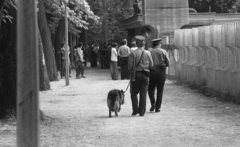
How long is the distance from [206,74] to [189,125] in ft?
Result: 25.1

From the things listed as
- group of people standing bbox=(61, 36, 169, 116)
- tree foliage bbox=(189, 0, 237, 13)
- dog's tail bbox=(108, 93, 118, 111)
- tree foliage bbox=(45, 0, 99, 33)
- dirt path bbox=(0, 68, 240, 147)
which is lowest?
dirt path bbox=(0, 68, 240, 147)

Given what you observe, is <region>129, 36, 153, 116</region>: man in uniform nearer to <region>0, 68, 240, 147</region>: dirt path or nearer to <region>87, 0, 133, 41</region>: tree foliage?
<region>0, 68, 240, 147</region>: dirt path

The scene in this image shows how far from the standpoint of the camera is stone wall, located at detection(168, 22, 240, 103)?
53.6ft

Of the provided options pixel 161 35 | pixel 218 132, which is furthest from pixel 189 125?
pixel 161 35

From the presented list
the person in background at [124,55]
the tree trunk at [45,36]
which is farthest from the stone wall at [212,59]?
the tree trunk at [45,36]

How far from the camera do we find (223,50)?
17656 millimetres

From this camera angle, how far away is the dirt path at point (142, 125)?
34.4 feet

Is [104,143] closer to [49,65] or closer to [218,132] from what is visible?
[218,132]

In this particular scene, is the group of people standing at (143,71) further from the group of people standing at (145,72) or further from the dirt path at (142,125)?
the dirt path at (142,125)

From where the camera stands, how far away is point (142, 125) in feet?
41.2

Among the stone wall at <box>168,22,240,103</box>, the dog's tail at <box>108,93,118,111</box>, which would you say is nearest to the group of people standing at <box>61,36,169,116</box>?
the dog's tail at <box>108,93,118,111</box>

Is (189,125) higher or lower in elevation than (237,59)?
lower

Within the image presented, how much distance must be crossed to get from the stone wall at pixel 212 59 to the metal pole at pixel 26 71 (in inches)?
408

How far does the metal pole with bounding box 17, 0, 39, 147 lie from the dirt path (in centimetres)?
433
